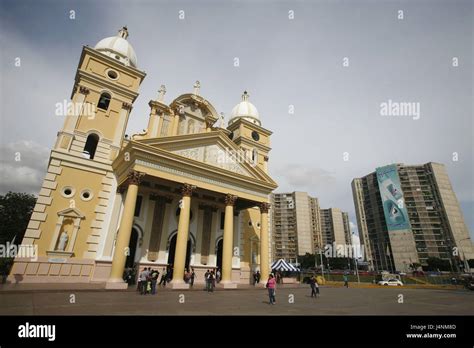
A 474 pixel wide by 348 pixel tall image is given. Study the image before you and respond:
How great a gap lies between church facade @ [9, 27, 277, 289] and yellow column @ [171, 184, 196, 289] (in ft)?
0.22

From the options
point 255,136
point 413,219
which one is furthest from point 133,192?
point 413,219

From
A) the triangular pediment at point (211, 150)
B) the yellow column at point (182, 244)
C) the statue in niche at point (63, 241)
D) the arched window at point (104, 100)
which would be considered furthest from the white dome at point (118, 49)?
the statue in niche at point (63, 241)

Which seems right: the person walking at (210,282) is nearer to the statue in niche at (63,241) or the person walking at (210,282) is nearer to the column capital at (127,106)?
the statue in niche at (63,241)

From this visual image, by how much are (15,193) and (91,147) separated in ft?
114

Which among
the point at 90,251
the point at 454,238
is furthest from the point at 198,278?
the point at 454,238

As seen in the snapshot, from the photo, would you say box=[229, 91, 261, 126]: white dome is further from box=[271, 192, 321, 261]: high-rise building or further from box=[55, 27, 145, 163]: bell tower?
box=[271, 192, 321, 261]: high-rise building

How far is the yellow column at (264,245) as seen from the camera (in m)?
20.9

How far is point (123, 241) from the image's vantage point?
14766 mm

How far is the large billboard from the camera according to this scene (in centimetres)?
7356

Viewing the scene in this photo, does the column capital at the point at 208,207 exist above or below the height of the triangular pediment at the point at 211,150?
below

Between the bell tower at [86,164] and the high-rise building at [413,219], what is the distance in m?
77.6

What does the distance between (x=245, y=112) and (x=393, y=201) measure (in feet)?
213

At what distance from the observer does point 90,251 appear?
16.8 meters
